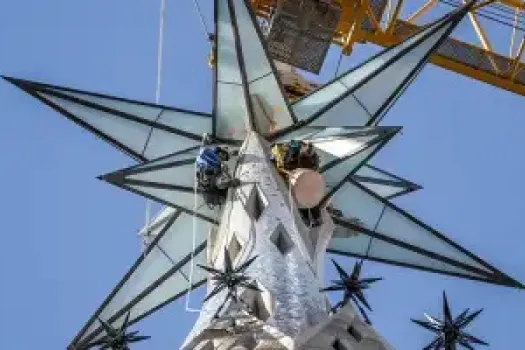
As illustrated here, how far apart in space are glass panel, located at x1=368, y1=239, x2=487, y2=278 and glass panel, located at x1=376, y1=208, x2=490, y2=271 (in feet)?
0.73

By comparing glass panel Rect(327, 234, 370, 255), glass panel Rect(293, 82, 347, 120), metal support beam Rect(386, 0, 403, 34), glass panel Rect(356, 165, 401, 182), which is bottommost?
glass panel Rect(327, 234, 370, 255)

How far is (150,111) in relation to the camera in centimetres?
2798

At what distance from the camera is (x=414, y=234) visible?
2862 cm

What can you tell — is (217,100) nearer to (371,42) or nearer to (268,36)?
(268,36)

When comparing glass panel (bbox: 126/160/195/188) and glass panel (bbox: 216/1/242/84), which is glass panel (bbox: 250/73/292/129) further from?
glass panel (bbox: 126/160/195/188)

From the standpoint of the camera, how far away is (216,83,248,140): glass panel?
92.3 ft

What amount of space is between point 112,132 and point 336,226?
5.09 meters

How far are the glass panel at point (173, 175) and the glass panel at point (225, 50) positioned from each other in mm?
2266

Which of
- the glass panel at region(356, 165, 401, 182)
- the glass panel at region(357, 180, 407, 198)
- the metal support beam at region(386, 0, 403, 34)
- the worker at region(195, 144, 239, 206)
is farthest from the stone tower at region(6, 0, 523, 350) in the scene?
the metal support beam at region(386, 0, 403, 34)

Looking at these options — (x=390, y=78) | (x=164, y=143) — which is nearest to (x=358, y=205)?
(x=390, y=78)

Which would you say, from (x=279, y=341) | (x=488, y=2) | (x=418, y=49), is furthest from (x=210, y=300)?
(x=488, y=2)

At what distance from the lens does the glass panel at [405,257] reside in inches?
1117

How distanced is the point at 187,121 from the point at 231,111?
96 cm

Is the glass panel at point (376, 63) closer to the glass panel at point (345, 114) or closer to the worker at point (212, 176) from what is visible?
the glass panel at point (345, 114)
